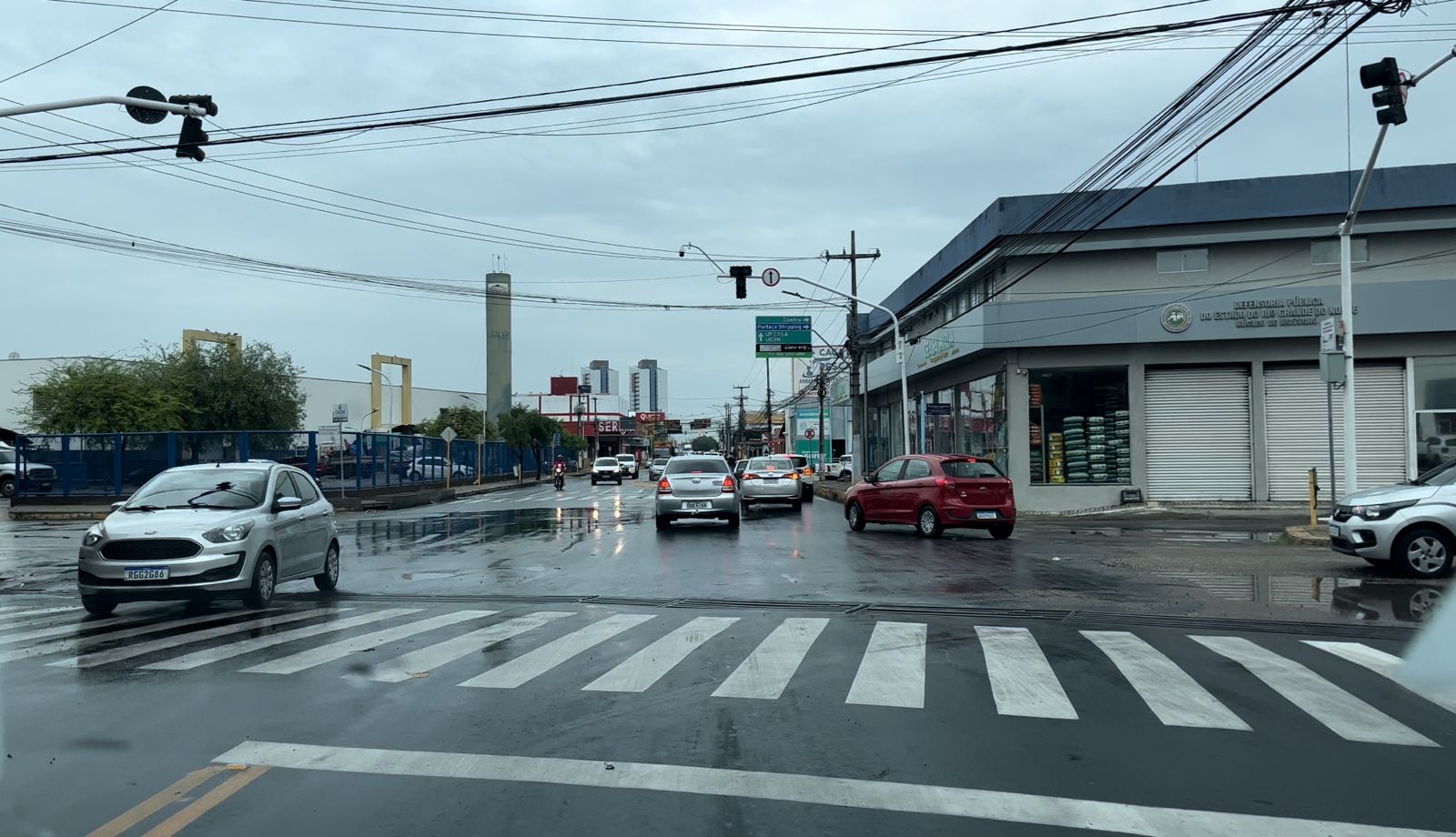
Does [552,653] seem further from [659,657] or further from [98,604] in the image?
[98,604]

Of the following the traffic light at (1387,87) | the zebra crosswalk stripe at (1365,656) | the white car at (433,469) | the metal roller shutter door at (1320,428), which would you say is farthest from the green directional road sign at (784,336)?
the zebra crosswalk stripe at (1365,656)

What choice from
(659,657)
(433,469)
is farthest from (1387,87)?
(433,469)

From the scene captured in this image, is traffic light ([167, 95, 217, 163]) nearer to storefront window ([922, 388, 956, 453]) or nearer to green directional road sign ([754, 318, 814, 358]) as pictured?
storefront window ([922, 388, 956, 453])

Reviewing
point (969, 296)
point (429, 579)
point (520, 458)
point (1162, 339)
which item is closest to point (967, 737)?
point (429, 579)

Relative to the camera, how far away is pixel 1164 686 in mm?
7020

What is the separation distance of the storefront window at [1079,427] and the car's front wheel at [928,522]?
10297 mm

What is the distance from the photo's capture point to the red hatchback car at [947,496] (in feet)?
63.4

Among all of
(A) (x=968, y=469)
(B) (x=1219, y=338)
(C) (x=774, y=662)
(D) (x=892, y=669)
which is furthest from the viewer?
(B) (x=1219, y=338)

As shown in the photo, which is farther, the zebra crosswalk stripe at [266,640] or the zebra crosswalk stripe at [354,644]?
the zebra crosswalk stripe at [266,640]

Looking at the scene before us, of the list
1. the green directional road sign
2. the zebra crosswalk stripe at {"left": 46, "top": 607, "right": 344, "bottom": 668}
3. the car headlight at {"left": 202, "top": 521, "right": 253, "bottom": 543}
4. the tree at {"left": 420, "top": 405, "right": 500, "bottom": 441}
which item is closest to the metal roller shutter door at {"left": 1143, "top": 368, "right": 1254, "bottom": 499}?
the green directional road sign

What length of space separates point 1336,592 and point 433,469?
131 ft

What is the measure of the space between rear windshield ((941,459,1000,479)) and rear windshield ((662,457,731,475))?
4.72 meters

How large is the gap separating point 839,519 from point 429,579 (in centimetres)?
1358

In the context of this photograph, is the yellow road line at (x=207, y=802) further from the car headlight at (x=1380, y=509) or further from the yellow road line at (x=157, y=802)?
the car headlight at (x=1380, y=509)
